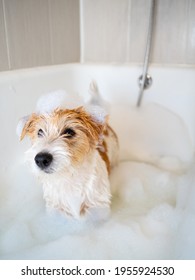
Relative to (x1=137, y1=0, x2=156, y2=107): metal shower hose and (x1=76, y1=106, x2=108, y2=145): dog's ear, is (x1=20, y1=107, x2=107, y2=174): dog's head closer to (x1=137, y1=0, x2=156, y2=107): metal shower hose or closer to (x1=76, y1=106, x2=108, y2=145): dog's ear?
(x1=76, y1=106, x2=108, y2=145): dog's ear

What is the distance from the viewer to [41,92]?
1.45 meters

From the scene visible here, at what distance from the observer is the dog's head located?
0.83 meters

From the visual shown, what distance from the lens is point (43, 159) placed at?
0.81 m

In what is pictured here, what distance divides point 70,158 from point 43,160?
101 mm

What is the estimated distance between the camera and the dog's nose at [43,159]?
0.81 m

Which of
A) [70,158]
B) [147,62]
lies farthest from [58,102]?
[147,62]

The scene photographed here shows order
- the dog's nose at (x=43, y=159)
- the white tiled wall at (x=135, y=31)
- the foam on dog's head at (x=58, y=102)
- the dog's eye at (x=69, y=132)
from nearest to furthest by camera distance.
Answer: the dog's nose at (x=43, y=159)
the dog's eye at (x=69, y=132)
the foam on dog's head at (x=58, y=102)
the white tiled wall at (x=135, y=31)

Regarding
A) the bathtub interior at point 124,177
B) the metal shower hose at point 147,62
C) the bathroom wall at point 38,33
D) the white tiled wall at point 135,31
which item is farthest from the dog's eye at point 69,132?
the white tiled wall at point 135,31

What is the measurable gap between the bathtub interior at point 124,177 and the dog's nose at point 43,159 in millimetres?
269

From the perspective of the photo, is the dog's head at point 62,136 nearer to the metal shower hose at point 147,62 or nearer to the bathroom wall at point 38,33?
the bathroom wall at point 38,33

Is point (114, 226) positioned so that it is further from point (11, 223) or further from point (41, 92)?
point (41, 92)

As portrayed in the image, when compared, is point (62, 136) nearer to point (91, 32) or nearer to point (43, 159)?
point (43, 159)
